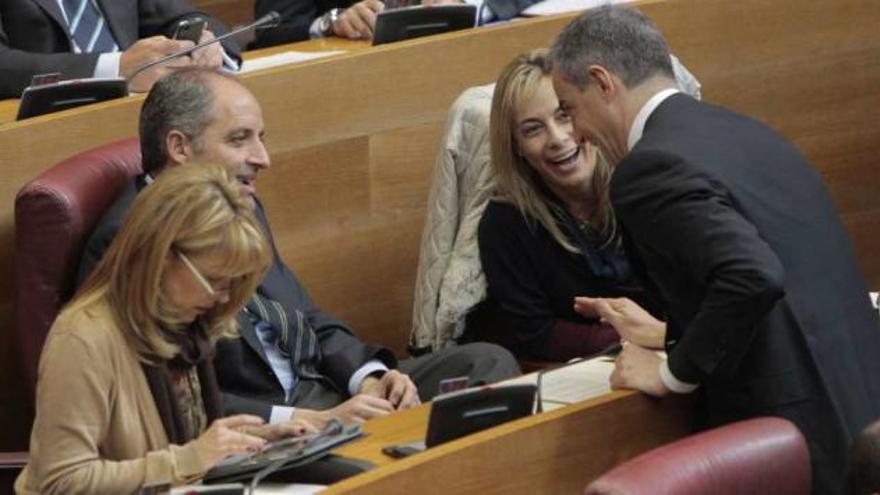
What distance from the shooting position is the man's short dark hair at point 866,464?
1957 millimetres

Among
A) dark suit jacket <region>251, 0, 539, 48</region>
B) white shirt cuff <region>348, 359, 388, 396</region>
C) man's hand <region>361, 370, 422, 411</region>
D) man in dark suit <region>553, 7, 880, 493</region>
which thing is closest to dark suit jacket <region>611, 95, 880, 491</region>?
man in dark suit <region>553, 7, 880, 493</region>

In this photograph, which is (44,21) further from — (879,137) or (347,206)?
(879,137)

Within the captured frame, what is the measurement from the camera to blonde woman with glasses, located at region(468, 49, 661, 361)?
331cm

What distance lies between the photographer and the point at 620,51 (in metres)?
2.66

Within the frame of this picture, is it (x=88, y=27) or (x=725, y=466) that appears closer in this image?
(x=725, y=466)

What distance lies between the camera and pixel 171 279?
246 centimetres

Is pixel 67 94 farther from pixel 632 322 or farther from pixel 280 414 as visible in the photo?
pixel 632 322

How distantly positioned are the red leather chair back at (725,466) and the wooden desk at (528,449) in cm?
19

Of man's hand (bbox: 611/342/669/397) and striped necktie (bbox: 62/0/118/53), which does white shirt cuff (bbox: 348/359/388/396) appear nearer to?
man's hand (bbox: 611/342/669/397)

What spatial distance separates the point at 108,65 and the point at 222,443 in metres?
1.33

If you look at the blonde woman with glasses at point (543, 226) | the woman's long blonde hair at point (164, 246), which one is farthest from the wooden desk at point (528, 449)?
the blonde woman with glasses at point (543, 226)

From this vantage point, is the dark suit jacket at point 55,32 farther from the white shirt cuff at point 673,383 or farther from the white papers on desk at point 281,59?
the white shirt cuff at point 673,383

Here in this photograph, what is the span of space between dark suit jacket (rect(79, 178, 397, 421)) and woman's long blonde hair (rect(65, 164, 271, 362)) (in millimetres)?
358

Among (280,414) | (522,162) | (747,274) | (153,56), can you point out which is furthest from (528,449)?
(153,56)
